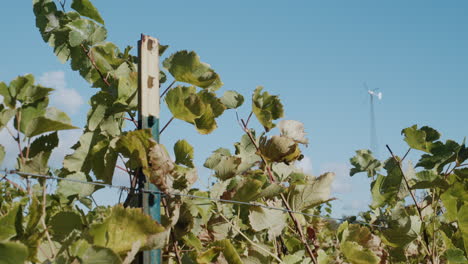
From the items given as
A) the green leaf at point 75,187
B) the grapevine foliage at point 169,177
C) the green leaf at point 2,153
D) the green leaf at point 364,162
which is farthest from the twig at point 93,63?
the green leaf at point 364,162

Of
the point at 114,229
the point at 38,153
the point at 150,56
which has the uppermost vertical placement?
the point at 150,56

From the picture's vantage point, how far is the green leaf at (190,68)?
47.1 inches

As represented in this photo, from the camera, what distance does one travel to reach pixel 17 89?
3.14 feet

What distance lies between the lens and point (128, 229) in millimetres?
874

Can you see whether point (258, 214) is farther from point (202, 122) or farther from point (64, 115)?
point (64, 115)

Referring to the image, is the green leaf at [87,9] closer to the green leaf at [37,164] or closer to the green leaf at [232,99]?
the green leaf at [232,99]

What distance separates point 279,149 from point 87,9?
0.56 metres

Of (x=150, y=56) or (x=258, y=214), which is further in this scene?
(x=258, y=214)

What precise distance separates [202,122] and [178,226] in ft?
0.74

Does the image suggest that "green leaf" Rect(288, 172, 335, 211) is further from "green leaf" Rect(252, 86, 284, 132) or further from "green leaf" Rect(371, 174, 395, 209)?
"green leaf" Rect(371, 174, 395, 209)

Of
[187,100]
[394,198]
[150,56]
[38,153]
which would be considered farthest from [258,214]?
[394,198]

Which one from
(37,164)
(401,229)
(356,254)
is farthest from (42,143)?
(401,229)

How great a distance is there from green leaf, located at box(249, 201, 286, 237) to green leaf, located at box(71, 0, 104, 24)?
1.88ft

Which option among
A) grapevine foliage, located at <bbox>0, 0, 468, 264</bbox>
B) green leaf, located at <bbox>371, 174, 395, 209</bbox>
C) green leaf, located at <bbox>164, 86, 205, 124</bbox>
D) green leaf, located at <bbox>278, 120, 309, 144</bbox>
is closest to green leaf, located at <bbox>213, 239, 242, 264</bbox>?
grapevine foliage, located at <bbox>0, 0, 468, 264</bbox>
